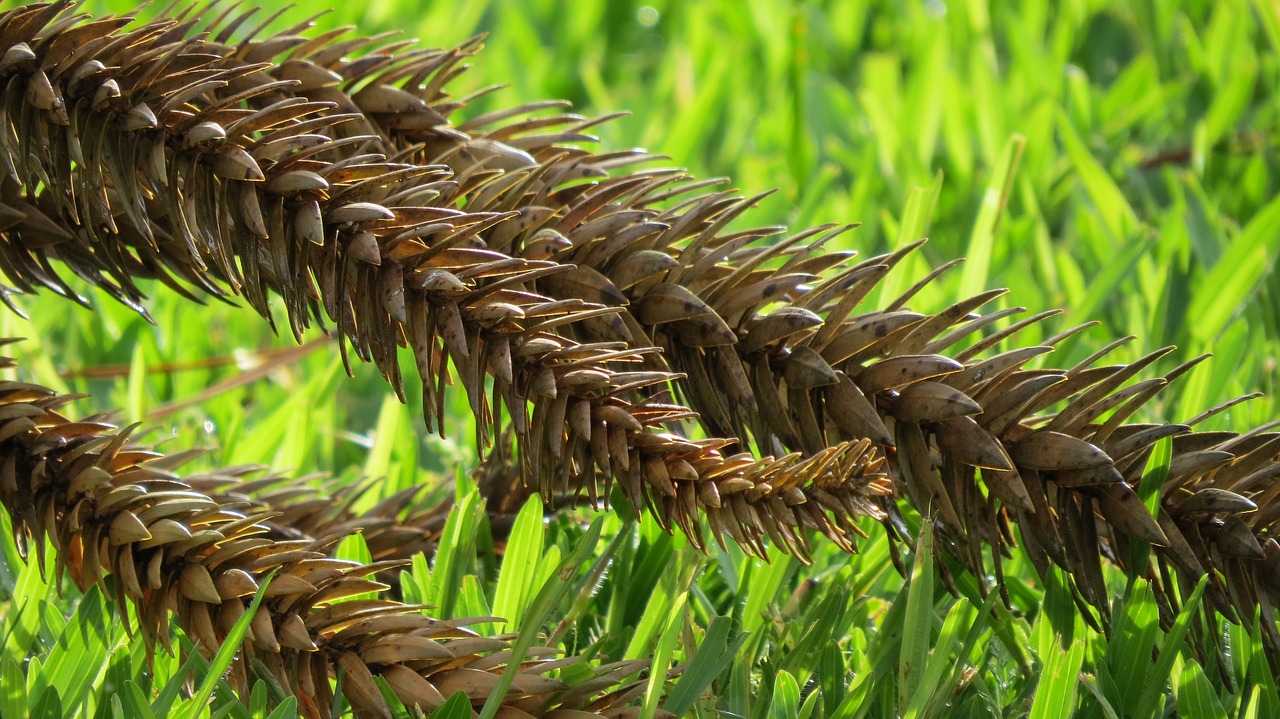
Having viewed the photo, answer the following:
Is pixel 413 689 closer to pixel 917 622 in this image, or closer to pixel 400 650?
pixel 400 650

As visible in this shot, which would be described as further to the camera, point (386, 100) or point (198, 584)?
point (386, 100)

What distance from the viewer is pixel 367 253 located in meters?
0.59

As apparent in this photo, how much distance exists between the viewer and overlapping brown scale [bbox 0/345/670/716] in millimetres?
635

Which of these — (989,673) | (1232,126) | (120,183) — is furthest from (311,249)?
(1232,126)

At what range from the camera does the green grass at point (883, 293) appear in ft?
2.53

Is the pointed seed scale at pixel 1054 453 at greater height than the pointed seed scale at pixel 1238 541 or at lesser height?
greater

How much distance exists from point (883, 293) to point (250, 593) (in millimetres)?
926

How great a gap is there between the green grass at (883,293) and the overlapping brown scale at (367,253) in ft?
0.39

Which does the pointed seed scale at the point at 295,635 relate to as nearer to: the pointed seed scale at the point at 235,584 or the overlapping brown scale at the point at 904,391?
the pointed seed scale at the point at 235,584

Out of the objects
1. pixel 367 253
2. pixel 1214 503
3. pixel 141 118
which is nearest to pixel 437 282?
pixel 367 253

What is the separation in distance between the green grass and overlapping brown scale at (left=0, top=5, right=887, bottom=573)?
120 millimetres

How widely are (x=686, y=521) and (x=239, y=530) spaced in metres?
0.24

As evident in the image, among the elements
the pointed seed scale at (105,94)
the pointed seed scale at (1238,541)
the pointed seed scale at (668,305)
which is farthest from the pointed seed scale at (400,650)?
the pointed seed scale at (1238,541)

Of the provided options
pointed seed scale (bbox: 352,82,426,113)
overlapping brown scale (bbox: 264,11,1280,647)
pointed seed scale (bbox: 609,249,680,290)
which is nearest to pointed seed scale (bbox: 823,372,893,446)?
overlapping brown scale (bbox: 264,11,1280,647)
